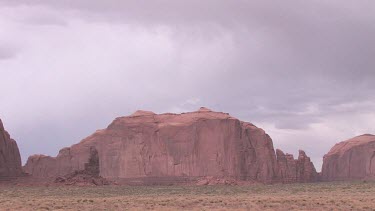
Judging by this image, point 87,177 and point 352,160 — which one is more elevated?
point 352,160

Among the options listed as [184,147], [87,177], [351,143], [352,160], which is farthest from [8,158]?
[351,143]

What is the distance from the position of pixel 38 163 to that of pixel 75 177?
60029 millimetres

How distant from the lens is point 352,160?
586 feet

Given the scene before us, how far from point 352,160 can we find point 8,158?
106 metres

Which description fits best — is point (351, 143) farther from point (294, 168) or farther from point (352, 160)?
point (294, 168)

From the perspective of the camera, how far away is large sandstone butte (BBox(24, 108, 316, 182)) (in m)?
126

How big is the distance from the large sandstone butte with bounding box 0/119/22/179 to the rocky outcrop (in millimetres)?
61695

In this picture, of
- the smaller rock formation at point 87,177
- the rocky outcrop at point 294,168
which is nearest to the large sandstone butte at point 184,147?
the rocky outcrop at point 294,168

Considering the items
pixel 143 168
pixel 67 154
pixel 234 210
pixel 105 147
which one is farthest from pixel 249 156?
pixel 234 210

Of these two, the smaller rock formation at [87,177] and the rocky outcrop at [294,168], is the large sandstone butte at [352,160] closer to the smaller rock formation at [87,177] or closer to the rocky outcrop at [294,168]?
the rocky outcrop at [294,168]

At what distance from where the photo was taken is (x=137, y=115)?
Result: 5320 inches

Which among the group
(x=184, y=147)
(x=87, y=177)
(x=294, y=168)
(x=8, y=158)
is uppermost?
(x=184, y=147)

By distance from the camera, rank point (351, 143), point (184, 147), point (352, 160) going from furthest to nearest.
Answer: point (351, 143), point (352, 160), point (184, 147)

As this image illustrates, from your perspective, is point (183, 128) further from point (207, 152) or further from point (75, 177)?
point (75, 177)
